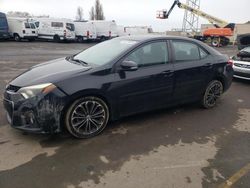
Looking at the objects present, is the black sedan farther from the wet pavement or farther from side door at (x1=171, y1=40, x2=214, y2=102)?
the wet pavement

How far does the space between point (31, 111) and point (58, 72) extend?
76 cm

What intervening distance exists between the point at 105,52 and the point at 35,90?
157cm

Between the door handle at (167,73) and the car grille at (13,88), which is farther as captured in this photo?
the door handle at (167,73)

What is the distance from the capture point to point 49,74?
4332 millimetres

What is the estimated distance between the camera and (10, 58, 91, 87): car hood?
4.17 metres

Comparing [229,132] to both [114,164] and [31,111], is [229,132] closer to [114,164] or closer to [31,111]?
[114,164]

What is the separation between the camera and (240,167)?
3773mm

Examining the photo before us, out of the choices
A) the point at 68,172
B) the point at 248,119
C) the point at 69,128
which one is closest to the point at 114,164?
the point at 68,172

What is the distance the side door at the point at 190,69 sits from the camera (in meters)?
5.36

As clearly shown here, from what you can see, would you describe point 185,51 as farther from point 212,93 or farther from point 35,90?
point 35,90

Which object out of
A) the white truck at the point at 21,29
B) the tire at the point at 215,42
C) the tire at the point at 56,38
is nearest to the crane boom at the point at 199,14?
the tire at the point at 215,42

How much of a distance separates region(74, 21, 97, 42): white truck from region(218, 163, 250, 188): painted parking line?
94.9 ft

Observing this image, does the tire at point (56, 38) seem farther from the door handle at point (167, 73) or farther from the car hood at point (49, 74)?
the door handle at point (167, 73)

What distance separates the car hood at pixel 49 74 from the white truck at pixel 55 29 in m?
25.4
